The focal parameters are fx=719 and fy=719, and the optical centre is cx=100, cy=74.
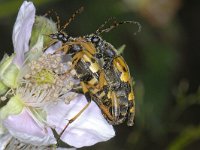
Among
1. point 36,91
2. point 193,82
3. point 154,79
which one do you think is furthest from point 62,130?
point 193,82

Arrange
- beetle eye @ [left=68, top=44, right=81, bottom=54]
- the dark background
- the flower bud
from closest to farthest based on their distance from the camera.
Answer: the flower bud → beetle eye @ [left=68, top=44, right=81, bottom=54] → the dark background

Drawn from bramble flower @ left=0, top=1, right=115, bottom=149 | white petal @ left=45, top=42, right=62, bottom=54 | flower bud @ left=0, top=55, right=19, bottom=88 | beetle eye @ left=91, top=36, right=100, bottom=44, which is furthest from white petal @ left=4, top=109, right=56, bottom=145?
beetle eye @ left=91, top=36, right=100, bottom=44

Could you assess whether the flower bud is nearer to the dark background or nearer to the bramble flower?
the bramble flower

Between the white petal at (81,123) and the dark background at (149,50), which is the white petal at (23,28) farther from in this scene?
the dark background at (149,50)

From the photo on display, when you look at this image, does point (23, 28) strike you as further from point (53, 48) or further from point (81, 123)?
point (81, 123)

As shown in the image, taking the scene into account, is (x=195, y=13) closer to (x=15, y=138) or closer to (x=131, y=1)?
(x=131, y=1)

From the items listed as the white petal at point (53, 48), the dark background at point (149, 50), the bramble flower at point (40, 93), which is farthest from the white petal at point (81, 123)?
the dark background at point (149, 50)

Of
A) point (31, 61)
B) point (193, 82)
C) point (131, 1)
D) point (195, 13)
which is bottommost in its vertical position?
point (193, 82)
